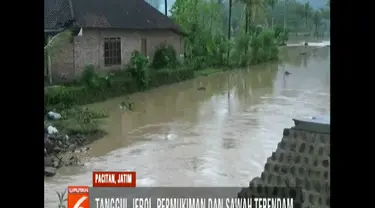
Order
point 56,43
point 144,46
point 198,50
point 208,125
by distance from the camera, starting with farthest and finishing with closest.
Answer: point 198,50 < point 144,46 < point 208,125 < point 56,43

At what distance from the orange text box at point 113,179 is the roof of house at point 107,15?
9.05 feet

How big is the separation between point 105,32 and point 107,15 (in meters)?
0.34

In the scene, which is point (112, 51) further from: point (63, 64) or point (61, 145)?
point (61, 145)

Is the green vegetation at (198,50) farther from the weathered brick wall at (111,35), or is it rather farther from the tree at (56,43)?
the weathered brick wall at (111,35)

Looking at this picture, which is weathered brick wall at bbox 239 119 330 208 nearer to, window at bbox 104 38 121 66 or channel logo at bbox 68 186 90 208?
channel logo at bbox 68 186 90 208

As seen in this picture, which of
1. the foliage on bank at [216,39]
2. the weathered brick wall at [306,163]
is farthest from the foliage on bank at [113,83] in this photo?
the weathered brick wall at [306,163]

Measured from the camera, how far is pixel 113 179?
88.4 inches

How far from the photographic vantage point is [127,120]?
225 inches

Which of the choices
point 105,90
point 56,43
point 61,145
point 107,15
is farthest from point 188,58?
point 61,145

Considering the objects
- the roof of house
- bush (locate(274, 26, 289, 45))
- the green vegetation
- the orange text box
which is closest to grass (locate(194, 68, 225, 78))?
the green vegetation
